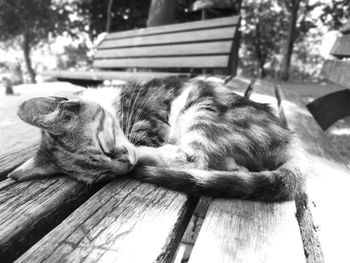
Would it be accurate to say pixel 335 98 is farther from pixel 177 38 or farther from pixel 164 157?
pixel 177 38

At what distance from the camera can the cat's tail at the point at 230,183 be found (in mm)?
1206

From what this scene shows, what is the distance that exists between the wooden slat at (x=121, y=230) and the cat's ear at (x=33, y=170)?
0.31 metres

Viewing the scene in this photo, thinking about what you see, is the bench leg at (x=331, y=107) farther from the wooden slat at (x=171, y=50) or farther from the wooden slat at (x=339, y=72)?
the wooden slat at (x=171, y=50)

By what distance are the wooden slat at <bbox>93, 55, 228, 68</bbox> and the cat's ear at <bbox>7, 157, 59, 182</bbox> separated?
8.91ft

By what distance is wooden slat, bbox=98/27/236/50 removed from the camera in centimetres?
402

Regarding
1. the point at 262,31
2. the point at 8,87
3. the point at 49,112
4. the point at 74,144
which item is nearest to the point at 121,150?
the point at 74,144

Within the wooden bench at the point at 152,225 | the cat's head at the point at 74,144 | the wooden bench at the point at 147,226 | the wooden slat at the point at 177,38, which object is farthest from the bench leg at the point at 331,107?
the cat's head at the point at 74,144

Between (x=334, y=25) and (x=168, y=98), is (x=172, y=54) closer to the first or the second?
(x=168, y=98)

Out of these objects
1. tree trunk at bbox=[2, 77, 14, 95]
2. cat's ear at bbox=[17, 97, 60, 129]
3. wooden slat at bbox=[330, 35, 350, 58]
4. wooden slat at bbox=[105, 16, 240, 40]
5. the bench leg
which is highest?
wooden slat at bbox=[105, 16, 240, 40]

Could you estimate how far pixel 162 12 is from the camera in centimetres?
623

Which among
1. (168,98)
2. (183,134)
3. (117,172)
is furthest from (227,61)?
(117,172)

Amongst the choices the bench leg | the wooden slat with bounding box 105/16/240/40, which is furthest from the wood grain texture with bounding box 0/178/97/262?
the wooden slat with bounding box 105/16/240/40

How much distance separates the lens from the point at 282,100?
2.90m

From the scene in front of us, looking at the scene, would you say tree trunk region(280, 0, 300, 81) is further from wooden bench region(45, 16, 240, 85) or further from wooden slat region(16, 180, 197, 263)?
wooden slat region(16, 180, 197, 263)
